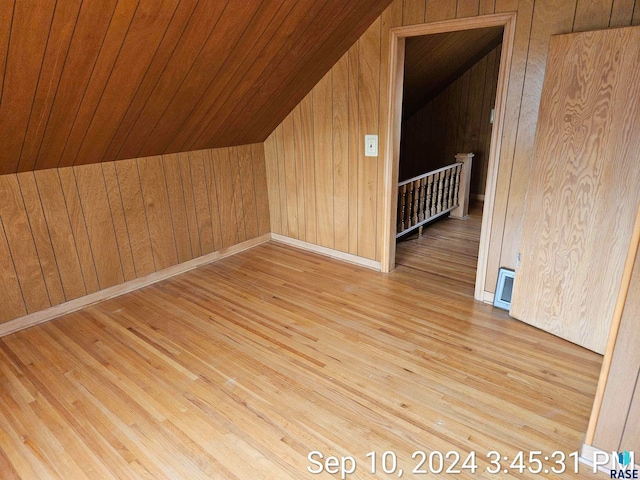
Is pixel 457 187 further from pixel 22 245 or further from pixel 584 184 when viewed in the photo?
pixel 22 245

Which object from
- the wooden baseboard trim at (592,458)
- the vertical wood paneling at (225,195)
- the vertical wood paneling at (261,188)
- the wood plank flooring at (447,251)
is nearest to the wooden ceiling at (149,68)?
the vertical wood paneling at (225,195)

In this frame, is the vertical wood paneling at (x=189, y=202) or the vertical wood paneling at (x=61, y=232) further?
the vertical wood paneling at (x=189, y=202)

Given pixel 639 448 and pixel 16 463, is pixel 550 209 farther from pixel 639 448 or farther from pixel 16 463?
pixel 16 463

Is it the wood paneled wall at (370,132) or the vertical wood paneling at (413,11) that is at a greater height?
the vertical wood paneling at (413,11)

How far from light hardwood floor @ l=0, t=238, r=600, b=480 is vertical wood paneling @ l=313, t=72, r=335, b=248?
891mm

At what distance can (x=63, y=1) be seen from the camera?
Result: 170 centimetres

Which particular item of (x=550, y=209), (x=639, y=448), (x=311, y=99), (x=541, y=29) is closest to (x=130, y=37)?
(x=311, y=99)

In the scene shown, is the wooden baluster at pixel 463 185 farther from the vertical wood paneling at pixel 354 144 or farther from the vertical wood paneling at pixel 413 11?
the vertical wood paneling at pixel 413 11

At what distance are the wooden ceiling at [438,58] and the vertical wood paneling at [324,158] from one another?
0.87 m

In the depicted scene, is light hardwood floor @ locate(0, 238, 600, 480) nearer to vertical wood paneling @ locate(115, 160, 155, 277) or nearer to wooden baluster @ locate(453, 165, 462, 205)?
vertical wood paneling @ locate(115, 160, 155, 277)

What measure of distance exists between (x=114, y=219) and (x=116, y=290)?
1.86ft

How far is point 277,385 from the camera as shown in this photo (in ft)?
7.14

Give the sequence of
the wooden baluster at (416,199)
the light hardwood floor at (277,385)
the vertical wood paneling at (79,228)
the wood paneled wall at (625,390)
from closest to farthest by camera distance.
Result: the wood paneled wall at (625,390)
the light hardwood floor at (277,385)
the vertical wood paneling at (79,228)
the wooden baluster at (416,199)

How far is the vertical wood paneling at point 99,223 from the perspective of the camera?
2.95m
